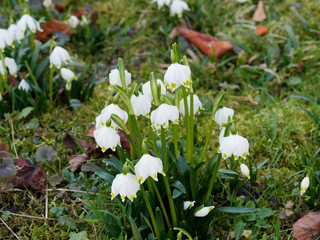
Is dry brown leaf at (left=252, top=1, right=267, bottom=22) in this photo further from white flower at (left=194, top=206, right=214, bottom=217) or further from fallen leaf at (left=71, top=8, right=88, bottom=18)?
white flower at (left=194, top=206, right=214, bottom=217)

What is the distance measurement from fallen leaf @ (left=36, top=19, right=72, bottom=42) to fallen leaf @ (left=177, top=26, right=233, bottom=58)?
0.90 m

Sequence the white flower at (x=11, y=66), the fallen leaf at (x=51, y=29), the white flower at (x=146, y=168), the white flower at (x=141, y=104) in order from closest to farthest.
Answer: the white flower at (x=146, y=168), the white flower at (x=141, y=104), the white flower at (x=11, y=66), the fallen leaf at (x=51, y=29)

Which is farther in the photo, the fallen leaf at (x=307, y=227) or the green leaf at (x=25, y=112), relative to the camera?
the green leaf at (x=25, y=112)

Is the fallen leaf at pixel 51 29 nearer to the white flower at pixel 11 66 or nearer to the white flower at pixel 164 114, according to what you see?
the white flower at pixel 11 66

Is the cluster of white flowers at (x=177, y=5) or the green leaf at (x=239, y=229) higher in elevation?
the cluster of white flowers at (x=177, y=5)

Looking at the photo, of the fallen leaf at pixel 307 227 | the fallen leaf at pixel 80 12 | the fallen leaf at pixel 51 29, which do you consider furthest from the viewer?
the fallen leaf at pixel 80 12

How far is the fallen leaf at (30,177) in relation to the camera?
216cm

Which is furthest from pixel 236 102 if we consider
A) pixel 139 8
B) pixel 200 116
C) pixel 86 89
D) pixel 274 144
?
pixel 139 8

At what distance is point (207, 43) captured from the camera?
322 centimetres

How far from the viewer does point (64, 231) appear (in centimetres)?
199

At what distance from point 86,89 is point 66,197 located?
875 mm

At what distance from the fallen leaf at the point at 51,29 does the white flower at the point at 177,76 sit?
196cm

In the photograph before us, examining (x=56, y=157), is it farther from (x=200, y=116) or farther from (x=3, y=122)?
(x=200, y=116)

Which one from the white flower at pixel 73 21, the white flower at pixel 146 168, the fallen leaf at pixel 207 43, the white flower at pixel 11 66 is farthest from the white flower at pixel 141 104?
the white flower at pixel 73 21
